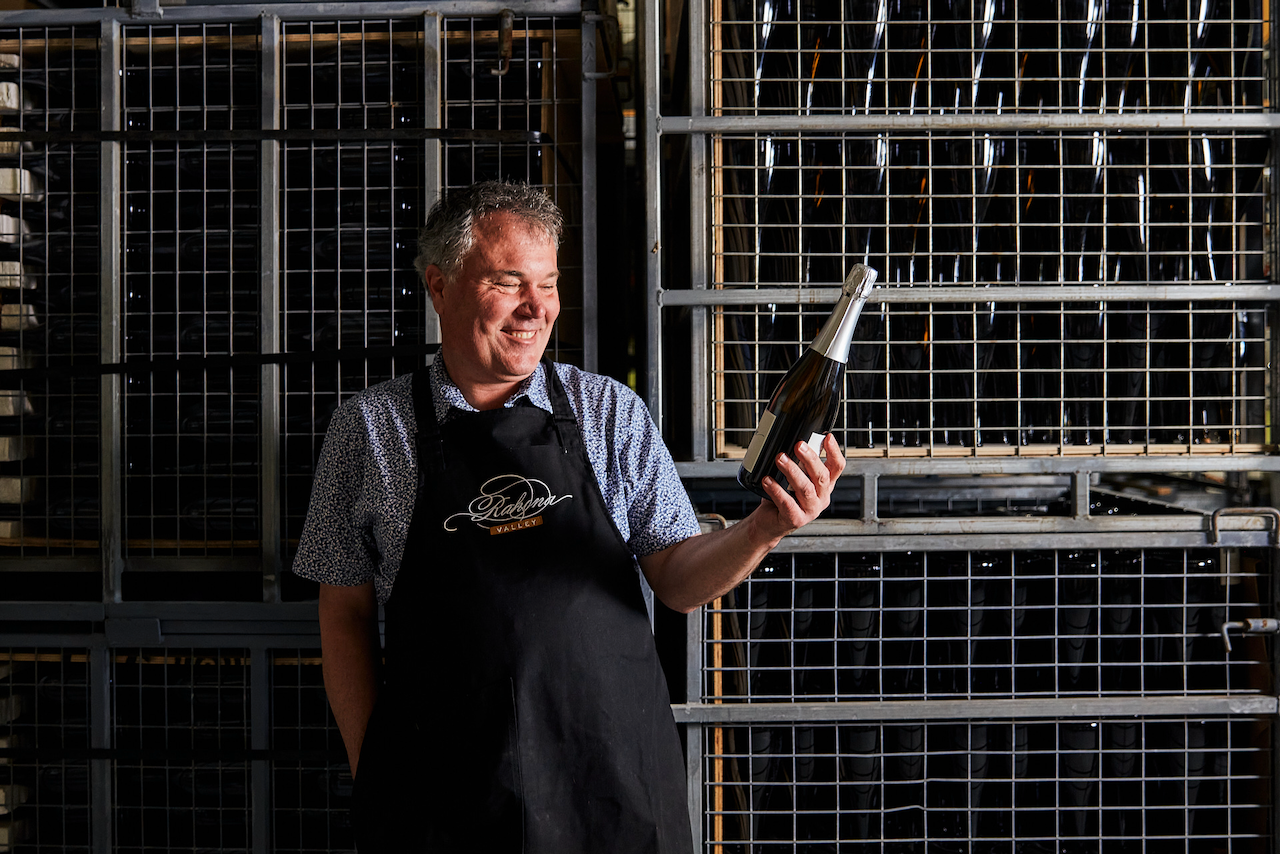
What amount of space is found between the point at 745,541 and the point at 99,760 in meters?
1.40

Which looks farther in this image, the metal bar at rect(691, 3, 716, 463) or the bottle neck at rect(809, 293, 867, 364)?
the metal bar at rect(691, 3, 716, 463)

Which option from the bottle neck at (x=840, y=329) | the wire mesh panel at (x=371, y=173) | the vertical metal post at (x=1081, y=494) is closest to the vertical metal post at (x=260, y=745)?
the wire mesh panel at (x=371, y=173)

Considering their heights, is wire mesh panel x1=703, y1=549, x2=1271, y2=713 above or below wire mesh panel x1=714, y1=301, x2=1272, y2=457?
below

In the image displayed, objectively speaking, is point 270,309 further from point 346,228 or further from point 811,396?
point 811,396

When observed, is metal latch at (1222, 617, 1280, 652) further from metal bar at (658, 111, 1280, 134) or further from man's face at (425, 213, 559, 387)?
man's face at (425, 213, 559, 387)

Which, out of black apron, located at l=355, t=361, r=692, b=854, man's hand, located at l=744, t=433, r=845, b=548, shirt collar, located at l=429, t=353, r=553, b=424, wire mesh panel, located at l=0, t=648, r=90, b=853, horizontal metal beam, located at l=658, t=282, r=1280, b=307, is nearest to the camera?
man's hand, located at l=744, t=433, r=845, b=548

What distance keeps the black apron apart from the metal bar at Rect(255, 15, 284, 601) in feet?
1.69

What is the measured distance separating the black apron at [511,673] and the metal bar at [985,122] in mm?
677

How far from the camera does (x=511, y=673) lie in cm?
123

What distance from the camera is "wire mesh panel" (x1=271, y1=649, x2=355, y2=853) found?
1732 millimetres

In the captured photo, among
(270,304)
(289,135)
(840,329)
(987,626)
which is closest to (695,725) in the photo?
(987,626)

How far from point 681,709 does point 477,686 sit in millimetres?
493

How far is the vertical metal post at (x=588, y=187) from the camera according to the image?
5.49ft

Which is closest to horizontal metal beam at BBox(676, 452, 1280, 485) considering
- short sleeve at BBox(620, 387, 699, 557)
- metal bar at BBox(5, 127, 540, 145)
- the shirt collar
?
short sleeve at BBox(620, 387, 699, 557)
